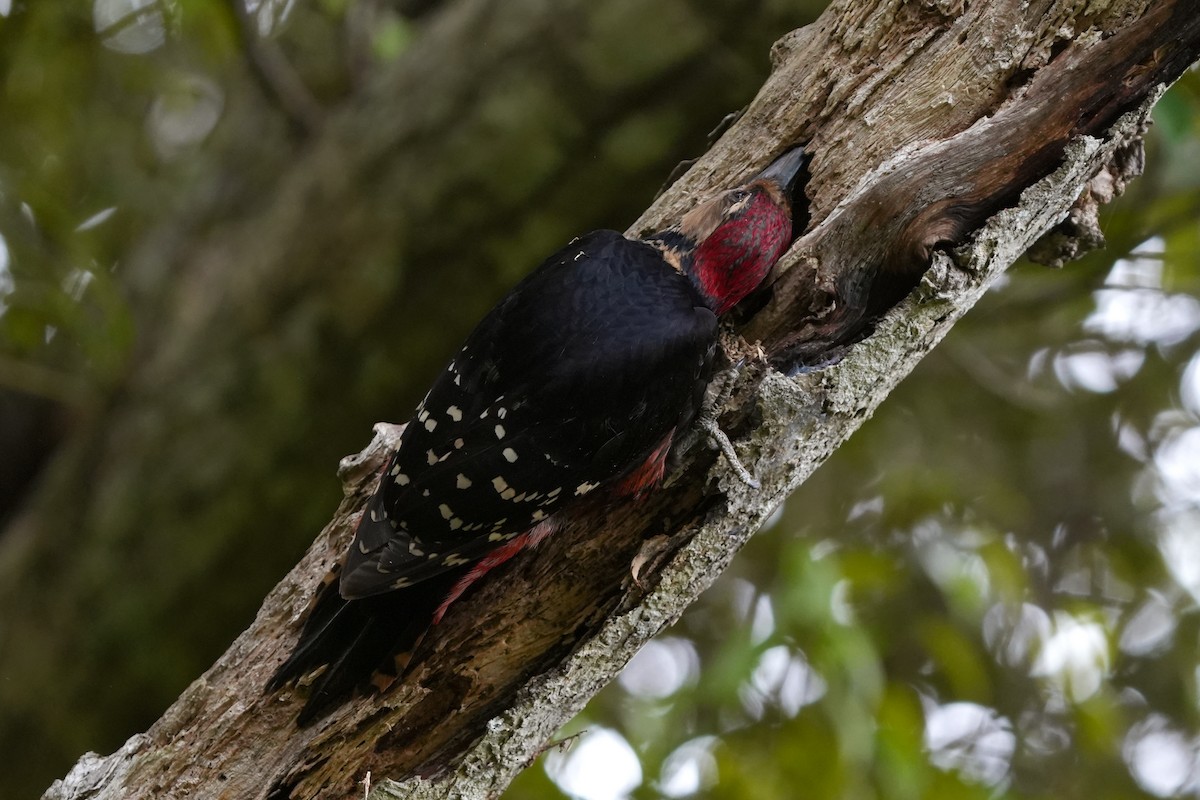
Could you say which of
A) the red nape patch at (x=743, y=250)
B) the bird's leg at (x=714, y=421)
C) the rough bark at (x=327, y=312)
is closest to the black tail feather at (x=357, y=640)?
the bird's leg at (x=714, y=421)

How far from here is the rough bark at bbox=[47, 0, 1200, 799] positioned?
1.86 metres

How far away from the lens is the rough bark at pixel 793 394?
1.86 meters

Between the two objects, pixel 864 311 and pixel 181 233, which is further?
pixel 181 233

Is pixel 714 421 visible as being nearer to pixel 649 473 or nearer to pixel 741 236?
pixel 649 473

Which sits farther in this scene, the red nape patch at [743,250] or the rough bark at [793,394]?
the red nape patch at [743,250]

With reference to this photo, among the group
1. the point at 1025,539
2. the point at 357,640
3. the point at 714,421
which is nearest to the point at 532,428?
the point at 714,421

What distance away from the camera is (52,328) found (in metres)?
3.94

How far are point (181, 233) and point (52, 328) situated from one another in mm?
748

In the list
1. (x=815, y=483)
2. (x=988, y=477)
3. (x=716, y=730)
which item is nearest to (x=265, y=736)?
(x=716, y=730)

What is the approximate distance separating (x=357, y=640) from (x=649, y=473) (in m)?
0.64

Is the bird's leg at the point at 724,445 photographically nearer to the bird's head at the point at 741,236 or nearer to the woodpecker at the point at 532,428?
the woodpecker at the point at 532,428

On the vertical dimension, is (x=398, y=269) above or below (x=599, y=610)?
above

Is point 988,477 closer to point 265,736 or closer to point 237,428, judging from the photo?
point 237,428

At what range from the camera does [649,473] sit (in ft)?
6.53
